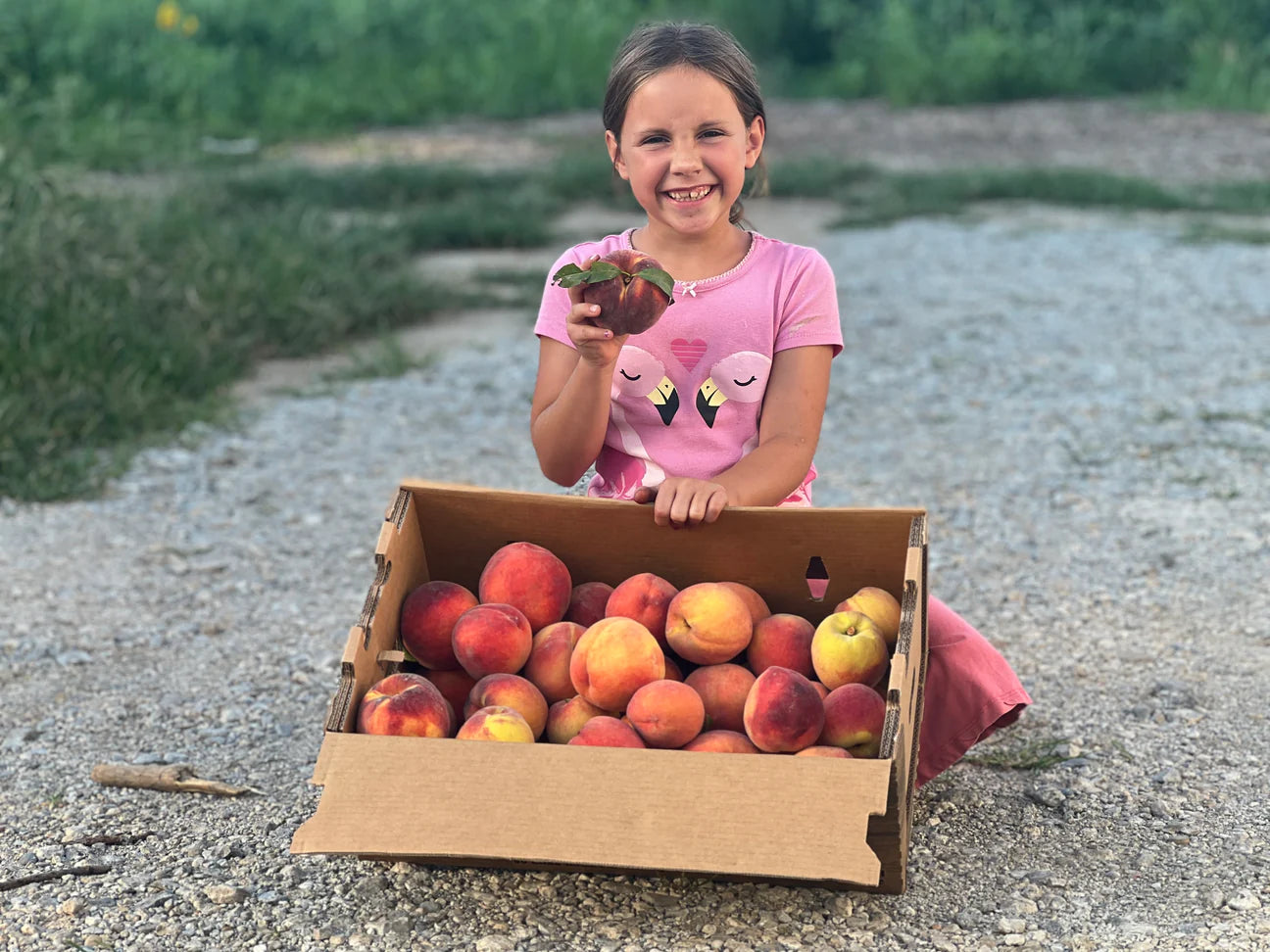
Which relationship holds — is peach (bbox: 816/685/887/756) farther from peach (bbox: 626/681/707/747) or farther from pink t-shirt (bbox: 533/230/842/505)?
pink t-shirt (bbox: 533/230/842/505)

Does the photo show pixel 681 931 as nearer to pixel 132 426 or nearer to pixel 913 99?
pixel 132 426

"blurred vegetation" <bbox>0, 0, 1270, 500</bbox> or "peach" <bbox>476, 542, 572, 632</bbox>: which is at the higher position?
"peach" <bbox>476, 542, 572, 632</bbox>

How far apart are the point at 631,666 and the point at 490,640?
8.6 inches

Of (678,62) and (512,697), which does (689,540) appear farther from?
(678,62)

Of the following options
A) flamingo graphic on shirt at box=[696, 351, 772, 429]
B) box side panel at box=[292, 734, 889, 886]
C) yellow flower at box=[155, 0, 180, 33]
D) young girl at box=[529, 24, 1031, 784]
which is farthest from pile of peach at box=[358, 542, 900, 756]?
yellow flower at box=[155, 0, 180, 33]

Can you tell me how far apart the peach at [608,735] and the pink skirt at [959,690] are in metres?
0.57

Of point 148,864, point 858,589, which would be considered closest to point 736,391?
point 858,589

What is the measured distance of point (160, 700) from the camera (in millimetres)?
2984

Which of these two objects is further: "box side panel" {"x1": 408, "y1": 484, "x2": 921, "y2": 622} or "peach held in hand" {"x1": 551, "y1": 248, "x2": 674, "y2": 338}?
"box side panel" {"x1": 408, "y1": 484, "x2": 921, "y2": 622}

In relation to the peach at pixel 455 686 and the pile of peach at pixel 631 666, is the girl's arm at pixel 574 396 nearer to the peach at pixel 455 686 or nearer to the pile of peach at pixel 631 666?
the pile of peach at pixel 631 666

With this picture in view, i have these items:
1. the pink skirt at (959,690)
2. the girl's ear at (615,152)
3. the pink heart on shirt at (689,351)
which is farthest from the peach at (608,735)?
the girl's ear at (615,152)

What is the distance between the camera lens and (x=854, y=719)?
203 centimetres

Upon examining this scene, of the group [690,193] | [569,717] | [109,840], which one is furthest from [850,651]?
[109,840]

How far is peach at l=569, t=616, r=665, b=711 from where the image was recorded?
207cm
